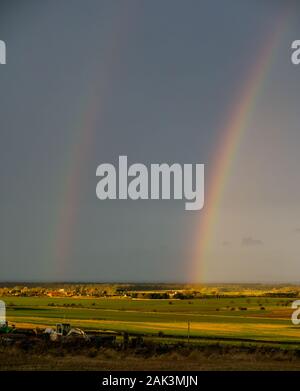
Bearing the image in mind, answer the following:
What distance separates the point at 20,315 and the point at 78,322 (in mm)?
7897

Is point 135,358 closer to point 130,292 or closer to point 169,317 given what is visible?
point 169,317

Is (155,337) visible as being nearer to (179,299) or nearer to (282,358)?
(282,358)

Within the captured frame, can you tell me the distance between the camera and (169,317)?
6103 cm

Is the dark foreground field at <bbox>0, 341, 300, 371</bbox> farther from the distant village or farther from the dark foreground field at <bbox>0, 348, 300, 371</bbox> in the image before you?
the distant village

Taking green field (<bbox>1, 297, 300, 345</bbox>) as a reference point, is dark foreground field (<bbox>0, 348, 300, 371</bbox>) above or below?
above

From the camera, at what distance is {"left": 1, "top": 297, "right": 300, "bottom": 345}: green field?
4845 cm

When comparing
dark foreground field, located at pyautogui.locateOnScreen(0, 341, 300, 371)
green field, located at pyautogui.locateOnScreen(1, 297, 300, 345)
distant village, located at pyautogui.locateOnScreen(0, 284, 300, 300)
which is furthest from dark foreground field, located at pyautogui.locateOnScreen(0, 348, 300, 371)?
distant village, located at pyautogui.locateOnScreen(0, 284, 300, 300)

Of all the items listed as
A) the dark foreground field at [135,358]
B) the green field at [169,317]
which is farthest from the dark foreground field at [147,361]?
the green field at [169,317]

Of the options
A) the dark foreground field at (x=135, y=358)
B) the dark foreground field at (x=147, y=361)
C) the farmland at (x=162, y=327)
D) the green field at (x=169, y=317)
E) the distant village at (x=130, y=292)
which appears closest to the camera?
the dark foreground field at (x=147, y=361)

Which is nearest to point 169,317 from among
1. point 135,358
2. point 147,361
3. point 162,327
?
point 162,327

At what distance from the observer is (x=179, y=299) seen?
8775 cm

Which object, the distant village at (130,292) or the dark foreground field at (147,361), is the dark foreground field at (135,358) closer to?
the dark foreground field at (147,361)

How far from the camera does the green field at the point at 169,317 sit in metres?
48.4
